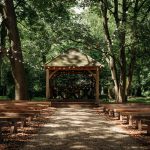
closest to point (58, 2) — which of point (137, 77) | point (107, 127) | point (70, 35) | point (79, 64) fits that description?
point (70, 35)

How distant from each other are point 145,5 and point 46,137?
88.7 feet

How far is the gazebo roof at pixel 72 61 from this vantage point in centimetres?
3023

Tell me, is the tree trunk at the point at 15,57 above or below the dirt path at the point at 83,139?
above

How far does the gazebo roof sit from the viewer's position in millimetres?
30234

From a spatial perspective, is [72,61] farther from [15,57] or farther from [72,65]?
[15,57]

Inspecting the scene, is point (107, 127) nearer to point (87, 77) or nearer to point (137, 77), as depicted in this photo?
point (87, 77)

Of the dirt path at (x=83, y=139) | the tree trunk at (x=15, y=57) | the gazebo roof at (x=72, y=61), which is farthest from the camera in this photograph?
the gazebo roof at (x=72, y=61)

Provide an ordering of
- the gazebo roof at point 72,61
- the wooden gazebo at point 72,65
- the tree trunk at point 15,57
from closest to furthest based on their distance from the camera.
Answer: the tree trunk at point 15,57 → the wooden gazebo at point 72,65 → the gazebo roof at point 72,61

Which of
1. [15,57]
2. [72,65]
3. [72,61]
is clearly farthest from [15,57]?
[72,61]

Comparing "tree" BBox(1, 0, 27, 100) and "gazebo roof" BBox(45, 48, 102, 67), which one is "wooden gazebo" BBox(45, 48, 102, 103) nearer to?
"gazebo roof" BBox(45, 48, 102, 67)

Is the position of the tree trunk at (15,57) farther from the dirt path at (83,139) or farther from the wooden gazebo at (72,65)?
the dirt path at (83,139)

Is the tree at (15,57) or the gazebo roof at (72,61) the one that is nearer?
the tree at (15,57)

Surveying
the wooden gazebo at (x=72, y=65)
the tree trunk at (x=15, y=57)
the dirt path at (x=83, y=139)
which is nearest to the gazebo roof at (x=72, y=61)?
the wooden gazebo at (x=72, y=65)

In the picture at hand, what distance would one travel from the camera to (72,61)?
30.8 m
